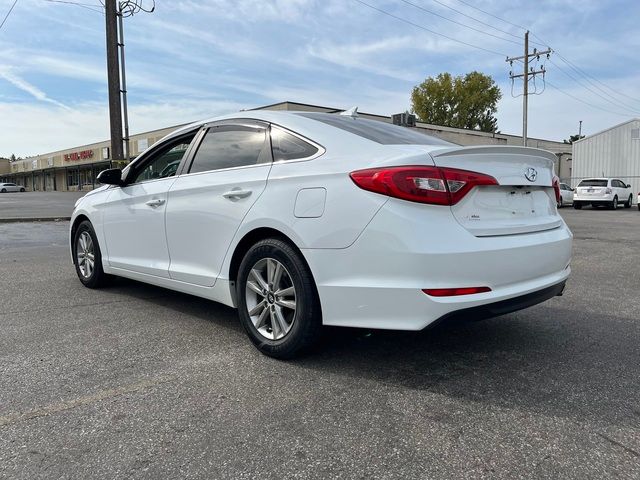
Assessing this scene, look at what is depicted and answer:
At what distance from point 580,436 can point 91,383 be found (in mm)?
2619

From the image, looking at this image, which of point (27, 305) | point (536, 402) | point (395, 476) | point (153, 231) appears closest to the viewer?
point (395, 476)

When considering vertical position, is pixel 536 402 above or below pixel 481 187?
below

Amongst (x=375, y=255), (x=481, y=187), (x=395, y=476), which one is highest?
(x=481, y=187)

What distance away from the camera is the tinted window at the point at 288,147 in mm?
3340

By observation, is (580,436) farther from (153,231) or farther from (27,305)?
(27,305)

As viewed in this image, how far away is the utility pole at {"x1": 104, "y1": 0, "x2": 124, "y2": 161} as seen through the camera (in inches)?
540

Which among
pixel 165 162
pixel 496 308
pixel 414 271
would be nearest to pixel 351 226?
pixel 414 271

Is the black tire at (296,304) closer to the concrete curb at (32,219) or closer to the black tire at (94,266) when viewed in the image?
the black tire at (94,266)

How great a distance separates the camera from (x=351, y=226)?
2.93 metres

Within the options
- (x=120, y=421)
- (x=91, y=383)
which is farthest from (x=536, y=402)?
(x=91, y=383)

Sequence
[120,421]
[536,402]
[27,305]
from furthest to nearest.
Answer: [27,305], [536,402], [120,421]

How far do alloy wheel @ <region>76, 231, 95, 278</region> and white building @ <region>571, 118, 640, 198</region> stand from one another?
3529cm

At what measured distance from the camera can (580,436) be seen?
243cm

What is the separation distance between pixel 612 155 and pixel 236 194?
36.7 metres
